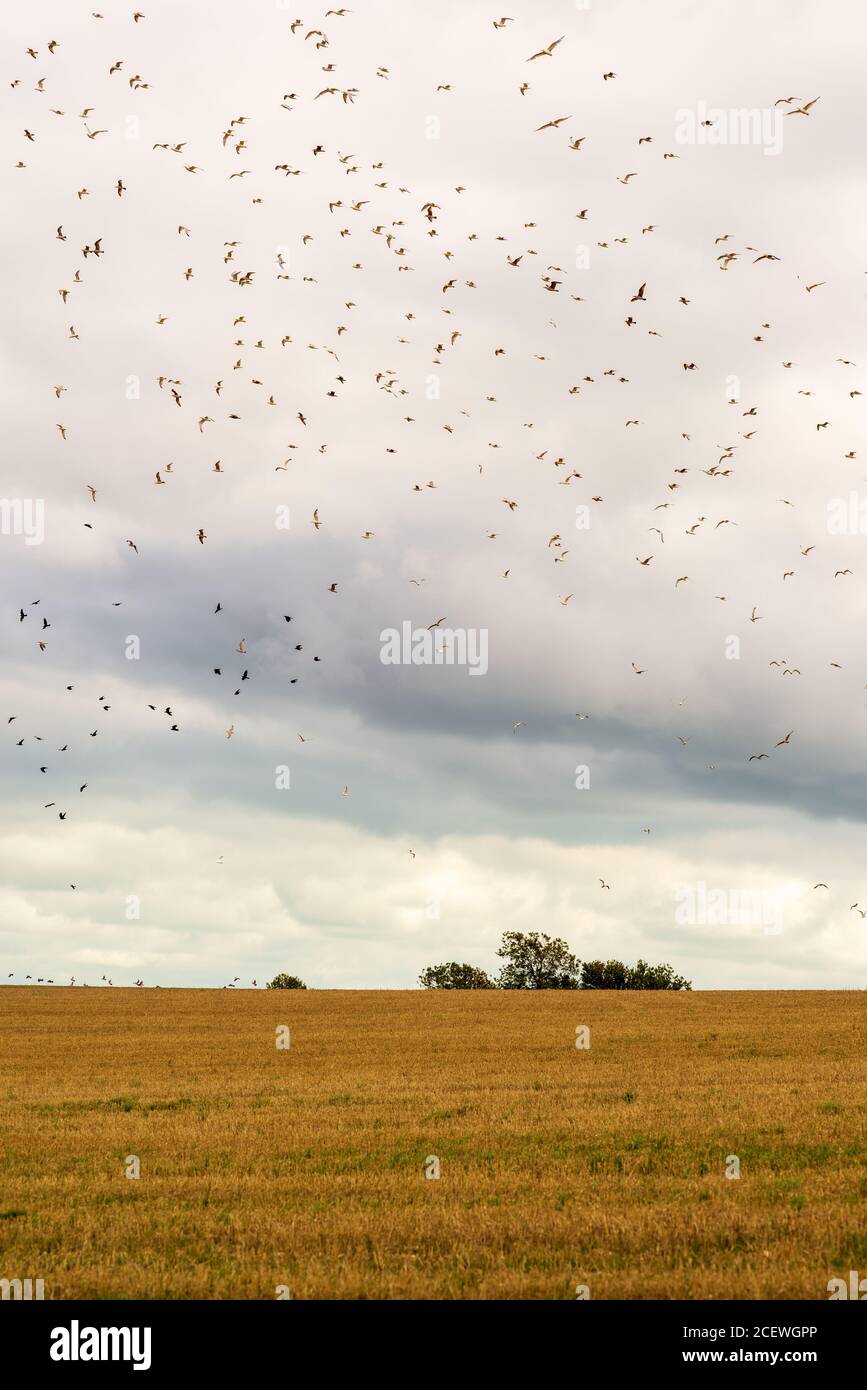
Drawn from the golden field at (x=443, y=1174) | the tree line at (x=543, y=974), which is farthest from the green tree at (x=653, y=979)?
the golden field at (x=443, y=1174)

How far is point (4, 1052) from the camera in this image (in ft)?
166

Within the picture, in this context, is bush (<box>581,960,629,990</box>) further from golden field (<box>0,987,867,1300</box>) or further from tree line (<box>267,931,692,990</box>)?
golden field (<box>0,987,867,1300</box>)

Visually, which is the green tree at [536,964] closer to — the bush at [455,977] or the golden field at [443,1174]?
the bush at [455,977]

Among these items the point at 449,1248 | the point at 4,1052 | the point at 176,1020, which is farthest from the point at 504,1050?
the point at 449,1248

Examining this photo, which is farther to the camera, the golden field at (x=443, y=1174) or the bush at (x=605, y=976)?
the bush at (x=605, y=976)

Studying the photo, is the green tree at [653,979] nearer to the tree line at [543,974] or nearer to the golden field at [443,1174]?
the tree line at [543,974]

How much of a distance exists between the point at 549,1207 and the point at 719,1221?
2.36 meters

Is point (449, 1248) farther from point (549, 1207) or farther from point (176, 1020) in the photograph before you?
point (176, 1020)

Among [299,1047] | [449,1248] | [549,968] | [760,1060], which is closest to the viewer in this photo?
[449,1248]

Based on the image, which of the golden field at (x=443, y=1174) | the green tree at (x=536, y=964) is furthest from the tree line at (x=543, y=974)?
the golden field at (x=443, y=1174)

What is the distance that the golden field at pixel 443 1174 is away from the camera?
1309 cm

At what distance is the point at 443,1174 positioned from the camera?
1862cm

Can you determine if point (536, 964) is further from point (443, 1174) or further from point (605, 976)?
point (443, 1174)
